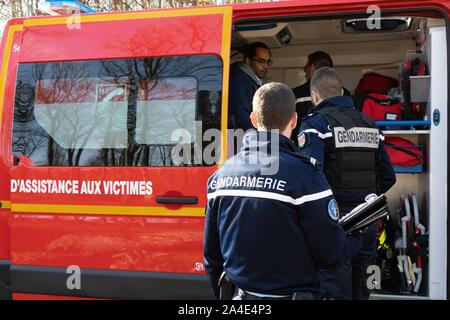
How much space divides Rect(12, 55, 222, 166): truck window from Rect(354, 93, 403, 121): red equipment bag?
1.61 meters

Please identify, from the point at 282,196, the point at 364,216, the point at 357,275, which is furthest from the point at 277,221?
the point at 357,275

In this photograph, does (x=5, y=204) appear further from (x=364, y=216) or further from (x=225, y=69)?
(x=364, y=216)

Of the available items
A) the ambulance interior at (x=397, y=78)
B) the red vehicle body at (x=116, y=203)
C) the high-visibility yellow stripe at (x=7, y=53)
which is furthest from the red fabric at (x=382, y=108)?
the high-visibility yellow stripe at (x=7, y=53)

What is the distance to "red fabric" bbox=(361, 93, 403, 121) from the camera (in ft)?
12.2

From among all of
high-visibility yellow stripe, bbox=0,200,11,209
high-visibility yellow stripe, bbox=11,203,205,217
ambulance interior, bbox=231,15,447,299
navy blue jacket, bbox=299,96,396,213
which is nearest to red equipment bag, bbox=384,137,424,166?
ambulance interior, bbox=231,15,447,299

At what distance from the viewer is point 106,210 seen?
2.85 meters

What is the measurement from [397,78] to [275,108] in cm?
339

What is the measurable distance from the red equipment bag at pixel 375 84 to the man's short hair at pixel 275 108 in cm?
296

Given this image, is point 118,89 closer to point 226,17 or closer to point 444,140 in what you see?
point 226,17

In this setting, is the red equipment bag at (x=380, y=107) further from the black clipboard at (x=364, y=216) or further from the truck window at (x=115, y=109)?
the black clipboard at (x=364, y=216)

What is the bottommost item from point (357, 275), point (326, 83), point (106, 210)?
point (357, 275)

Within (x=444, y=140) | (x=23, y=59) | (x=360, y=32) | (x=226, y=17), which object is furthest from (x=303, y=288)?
(x=360, y=32)
